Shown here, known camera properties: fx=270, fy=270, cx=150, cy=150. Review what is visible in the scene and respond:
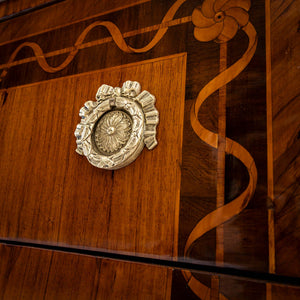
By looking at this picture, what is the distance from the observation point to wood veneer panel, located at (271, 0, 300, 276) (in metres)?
0.83

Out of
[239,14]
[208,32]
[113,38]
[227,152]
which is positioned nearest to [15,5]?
[113,38]

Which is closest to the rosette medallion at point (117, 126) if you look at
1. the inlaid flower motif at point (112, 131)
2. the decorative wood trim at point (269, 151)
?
the inlaid flower motif at point (112, 131)

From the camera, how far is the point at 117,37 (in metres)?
1.34

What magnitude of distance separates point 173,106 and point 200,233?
0.51 metres

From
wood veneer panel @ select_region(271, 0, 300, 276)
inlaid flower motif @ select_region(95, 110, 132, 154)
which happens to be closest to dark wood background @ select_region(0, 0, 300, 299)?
wood veneer panel @ select_region(271, 0, 300, 276)

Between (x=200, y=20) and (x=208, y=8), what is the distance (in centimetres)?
6

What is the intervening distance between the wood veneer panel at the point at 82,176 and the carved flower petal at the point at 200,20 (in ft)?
0.52

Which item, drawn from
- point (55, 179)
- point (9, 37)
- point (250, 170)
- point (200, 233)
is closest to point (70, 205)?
point (55, 179)

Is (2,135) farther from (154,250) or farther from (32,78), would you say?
(154,250)

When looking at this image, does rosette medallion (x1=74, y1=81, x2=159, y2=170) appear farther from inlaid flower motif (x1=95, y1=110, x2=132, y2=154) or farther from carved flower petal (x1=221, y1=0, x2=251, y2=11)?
carved flower petal (x1=221, y1=0, x2=251, y2=11)

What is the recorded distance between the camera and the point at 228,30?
3.54 feet

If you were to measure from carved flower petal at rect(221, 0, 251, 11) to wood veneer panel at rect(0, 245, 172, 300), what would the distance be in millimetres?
1042

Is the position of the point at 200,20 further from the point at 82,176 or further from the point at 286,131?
the point at 82,176

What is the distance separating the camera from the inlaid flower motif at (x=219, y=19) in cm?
106
